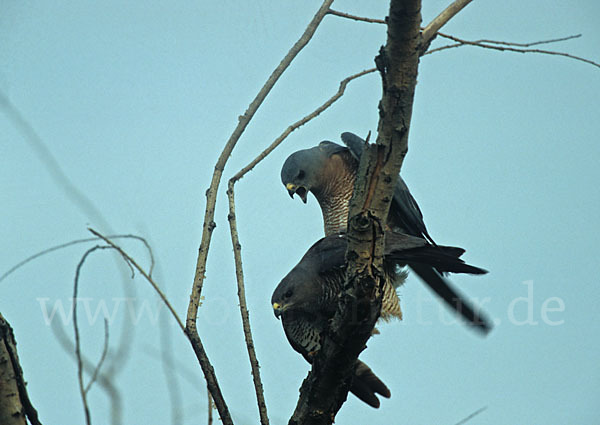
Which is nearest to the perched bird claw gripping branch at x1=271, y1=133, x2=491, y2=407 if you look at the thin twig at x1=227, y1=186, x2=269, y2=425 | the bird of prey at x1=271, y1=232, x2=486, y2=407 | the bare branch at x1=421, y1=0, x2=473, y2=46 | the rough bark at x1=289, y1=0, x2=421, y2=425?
the bird of prey at x1=271, y1=232, x2=486, y2=407

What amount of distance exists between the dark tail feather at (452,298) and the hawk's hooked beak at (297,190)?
1135mm

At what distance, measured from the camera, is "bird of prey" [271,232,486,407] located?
4273 mm

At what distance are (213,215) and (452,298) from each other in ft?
8.98

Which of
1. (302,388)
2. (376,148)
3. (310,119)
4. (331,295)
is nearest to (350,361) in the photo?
(302,388)

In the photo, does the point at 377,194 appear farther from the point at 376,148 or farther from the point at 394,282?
the point at 394,282

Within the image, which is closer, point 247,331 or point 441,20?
point 441,20

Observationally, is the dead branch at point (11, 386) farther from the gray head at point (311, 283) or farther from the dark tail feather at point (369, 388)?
the dark tail feather at point (369, 388)

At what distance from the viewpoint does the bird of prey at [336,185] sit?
536 cm

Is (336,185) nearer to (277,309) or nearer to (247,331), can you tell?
(277,309)

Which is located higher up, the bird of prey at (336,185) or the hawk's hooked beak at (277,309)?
the bird of prey at (336,185)

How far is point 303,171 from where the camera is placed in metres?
5.59

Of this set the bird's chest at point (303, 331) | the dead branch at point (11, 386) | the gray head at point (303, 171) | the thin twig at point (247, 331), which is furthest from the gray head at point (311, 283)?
the dead branch at point (11, 386)

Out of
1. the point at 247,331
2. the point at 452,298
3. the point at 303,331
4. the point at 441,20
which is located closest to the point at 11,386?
the point at 247,331

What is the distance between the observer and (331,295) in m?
4.31
